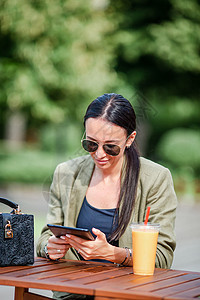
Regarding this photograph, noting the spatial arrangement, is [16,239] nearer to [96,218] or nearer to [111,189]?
[96,218]

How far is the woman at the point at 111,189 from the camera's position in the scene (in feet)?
10.1

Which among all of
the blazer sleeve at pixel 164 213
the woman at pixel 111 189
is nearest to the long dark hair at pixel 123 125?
the woman at pixel 111 189

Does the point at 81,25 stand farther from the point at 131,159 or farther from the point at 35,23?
the point at 131,159

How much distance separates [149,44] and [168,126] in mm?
6853

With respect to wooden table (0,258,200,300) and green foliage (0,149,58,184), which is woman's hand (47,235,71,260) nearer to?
wooden table (0,258,200,300)

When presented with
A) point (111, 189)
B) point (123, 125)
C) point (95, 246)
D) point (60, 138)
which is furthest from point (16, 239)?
point (60, 138)

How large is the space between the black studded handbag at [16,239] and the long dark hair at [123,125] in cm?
55

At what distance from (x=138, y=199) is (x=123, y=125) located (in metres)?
0.43

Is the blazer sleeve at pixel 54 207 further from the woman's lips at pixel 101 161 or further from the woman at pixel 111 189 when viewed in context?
the woman's lips at pixel 101 161

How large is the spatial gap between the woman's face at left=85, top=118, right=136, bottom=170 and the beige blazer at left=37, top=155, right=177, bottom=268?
0.22 meters

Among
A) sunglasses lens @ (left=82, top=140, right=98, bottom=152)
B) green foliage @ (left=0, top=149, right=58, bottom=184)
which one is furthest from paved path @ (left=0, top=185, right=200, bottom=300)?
sunglasses lens @ (left=82, top=140, right=98, bottom=152)

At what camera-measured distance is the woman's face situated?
10.2 feet

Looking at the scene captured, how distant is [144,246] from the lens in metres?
2.58

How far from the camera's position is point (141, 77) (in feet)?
54.9
